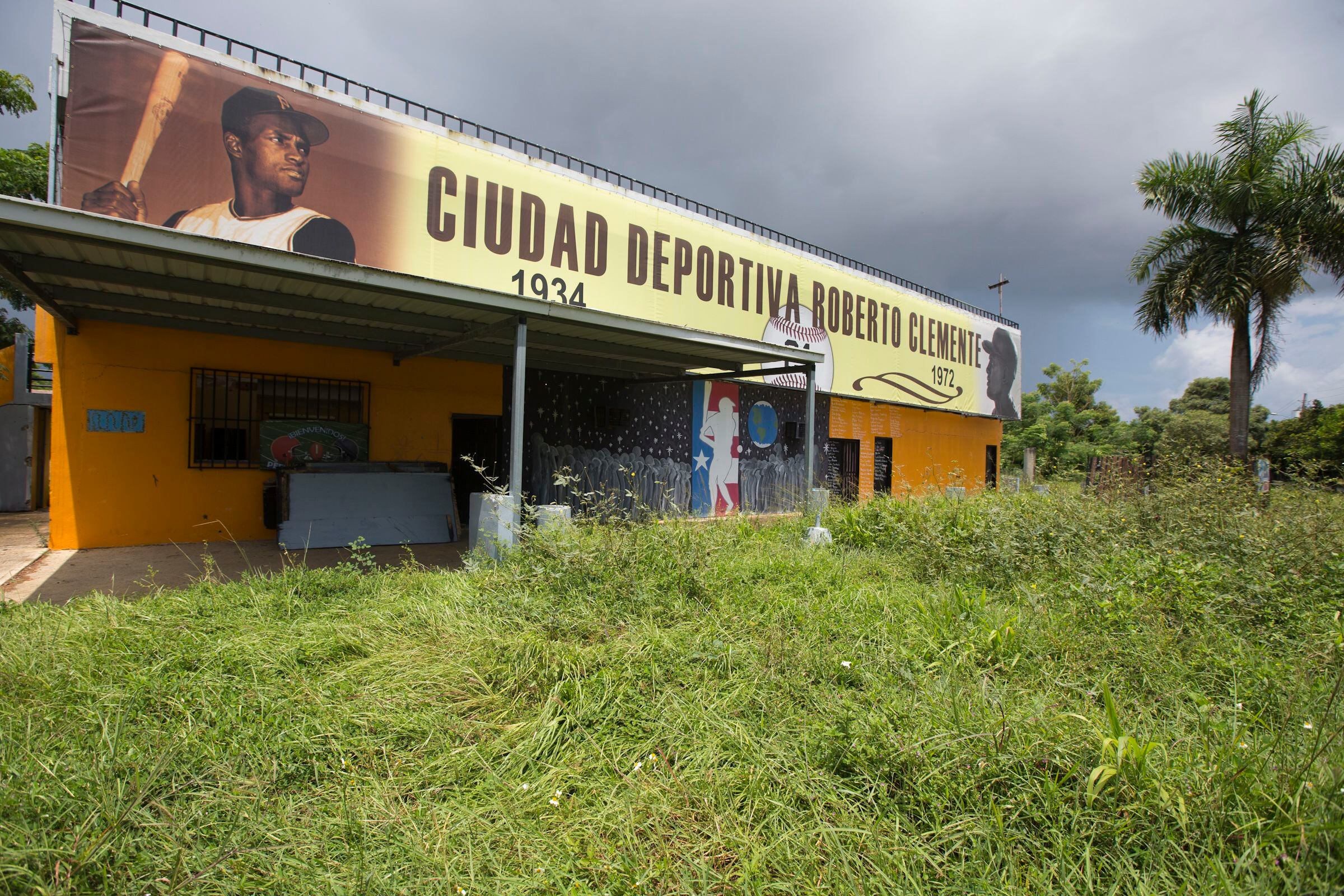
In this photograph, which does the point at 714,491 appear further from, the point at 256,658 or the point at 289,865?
the point at 289,865

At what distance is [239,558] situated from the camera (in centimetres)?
680

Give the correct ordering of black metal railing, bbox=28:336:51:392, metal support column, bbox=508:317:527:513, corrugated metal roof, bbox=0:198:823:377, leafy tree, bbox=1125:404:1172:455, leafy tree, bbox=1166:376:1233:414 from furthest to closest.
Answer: leafy tree, bbox=1166:376:1233:414 < leafy tree, bbox=1125:404:1172:455 < black metal railing, bbox=28:336:51:392 < metal support column, bbox=508:317:527:513 < corrugated metal roof, bbox=0:198:823:377

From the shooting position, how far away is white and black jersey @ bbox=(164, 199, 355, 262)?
6.59 metres

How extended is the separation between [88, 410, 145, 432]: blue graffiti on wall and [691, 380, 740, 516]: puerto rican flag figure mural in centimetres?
811

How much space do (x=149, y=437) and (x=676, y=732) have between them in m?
7.90

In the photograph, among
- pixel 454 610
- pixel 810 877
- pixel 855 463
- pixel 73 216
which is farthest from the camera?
pixel 855 463

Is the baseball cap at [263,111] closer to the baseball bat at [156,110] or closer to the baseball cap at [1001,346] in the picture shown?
the baseball bat at [156,110]

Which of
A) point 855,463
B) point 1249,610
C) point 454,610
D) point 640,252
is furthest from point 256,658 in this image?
point 855,463

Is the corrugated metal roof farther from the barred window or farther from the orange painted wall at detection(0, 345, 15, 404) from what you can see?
the orange painted wall at detection(0, 345, 15, 404)

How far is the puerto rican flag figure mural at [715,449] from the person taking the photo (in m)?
12.0

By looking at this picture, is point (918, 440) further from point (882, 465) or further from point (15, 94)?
point (15, 94)

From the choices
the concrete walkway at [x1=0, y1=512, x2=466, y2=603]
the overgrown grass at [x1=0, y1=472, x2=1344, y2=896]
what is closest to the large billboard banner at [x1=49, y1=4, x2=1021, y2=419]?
the concrete walkway at [x1=0, y1=512, x2=466, y2=603]

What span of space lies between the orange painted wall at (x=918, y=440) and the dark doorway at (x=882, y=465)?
112 mm

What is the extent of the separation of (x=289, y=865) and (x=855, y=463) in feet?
46.8
